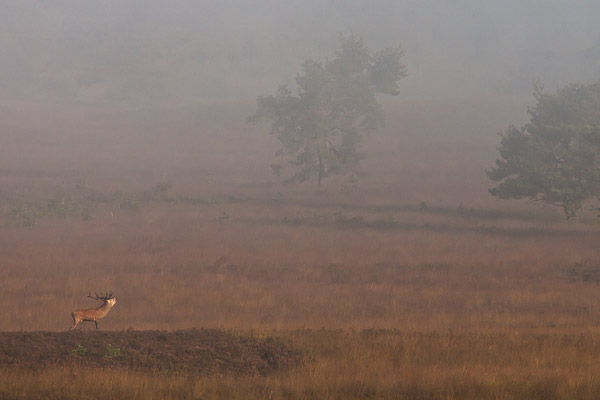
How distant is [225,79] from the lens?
18112 cm

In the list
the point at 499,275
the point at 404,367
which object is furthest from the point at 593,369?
the point at 499,275

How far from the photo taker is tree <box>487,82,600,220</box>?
3331 cm

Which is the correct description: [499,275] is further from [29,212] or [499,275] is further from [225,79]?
[225,79]

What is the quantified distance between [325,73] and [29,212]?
104ft

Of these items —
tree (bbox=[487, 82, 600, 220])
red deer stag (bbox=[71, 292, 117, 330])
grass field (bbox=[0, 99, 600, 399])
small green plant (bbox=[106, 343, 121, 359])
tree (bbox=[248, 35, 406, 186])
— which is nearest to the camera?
grass field (bbox=[0, 99, 600, 399])

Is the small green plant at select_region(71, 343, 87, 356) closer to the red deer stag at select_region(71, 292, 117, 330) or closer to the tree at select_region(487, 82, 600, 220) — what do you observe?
the red deer stag at select_region(71, 292, 117, 330)

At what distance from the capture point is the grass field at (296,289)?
8727mm

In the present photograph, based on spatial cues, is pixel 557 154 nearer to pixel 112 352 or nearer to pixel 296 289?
pixel 296 289

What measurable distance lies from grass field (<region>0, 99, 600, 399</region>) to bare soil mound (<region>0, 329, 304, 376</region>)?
4 cm

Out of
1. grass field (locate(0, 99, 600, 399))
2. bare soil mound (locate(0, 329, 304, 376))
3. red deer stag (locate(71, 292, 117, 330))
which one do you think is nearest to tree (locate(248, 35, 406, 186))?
grass field (locate(0, 99, 600, 399))

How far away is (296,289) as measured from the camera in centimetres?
1870

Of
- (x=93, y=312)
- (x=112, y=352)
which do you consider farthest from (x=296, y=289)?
(x=112, y=352)

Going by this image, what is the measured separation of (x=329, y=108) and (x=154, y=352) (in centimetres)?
5114

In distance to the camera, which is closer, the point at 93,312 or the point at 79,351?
the point at 79,351
